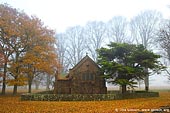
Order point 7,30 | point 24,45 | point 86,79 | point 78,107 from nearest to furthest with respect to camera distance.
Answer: point 78,107
point 7,30
point 24,45
point 86,79

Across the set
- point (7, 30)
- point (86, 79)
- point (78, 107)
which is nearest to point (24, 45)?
point (7, 30)

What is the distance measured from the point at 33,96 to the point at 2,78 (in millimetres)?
10446

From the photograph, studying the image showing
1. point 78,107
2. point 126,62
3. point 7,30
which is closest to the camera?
point 78,107

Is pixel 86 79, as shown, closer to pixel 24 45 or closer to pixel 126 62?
pixel 126 62

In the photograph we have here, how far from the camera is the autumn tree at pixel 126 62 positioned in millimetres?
29203

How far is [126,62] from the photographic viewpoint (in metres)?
32.1

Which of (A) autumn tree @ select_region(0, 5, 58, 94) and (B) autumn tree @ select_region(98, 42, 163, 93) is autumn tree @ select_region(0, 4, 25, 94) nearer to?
(A) autumn tree @ select_region(0, 5, 58, 94)

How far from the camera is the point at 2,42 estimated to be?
32.8 meters

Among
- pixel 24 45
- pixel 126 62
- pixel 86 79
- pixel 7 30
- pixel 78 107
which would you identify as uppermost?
pixel 7 30

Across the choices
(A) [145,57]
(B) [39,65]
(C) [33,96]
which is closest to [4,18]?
(B) [39,65]

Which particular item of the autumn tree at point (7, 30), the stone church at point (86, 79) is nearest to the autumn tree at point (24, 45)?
the autumn tree at point (7, 30)

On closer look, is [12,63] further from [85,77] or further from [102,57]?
[102,57]

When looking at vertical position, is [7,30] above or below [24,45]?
above

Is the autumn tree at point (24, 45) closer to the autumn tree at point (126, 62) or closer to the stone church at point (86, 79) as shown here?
the stone church at point (86, 79)
